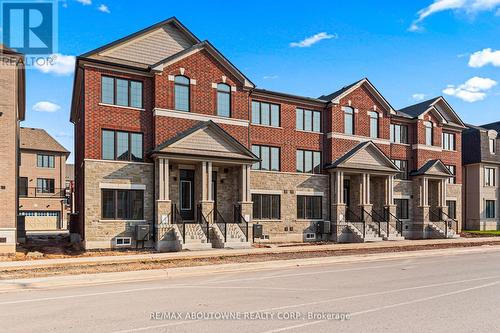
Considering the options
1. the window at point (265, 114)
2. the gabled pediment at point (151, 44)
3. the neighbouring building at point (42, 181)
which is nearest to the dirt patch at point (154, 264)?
the window at point (265, 114)

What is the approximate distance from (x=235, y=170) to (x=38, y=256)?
35.8 feet

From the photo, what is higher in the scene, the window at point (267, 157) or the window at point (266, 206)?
the window at point (267, 157)

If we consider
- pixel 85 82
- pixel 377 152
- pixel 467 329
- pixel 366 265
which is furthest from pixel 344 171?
pixel 467 329

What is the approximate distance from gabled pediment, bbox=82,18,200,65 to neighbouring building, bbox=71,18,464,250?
0.20 ft

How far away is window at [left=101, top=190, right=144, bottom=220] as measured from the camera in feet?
68.5

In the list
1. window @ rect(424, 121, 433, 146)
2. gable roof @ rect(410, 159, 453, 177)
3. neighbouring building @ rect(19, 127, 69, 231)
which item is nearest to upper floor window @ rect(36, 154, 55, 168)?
neighbouring building @ rect(19, 127, 69, 231)

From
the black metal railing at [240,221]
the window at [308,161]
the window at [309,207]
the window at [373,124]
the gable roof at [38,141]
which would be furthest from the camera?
the gable roof at [38,141]

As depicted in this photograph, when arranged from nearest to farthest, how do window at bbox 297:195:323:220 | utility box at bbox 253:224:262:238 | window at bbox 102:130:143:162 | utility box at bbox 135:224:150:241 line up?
utility box at bbox 135:224:150:241
window at bbox 102:130:143:162
utility box at bbox 253:224:262:238
window at bbox 297:195:323:220

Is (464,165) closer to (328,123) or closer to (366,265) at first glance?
(328,123)

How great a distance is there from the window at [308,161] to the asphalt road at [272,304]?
13.9 meters

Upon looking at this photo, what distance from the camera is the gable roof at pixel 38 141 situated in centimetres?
4822

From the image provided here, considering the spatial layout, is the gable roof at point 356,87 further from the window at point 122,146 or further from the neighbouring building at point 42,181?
the neighbouring building at point 42,181

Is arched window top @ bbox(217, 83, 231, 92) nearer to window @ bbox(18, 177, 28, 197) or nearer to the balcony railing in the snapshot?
the balcony railing

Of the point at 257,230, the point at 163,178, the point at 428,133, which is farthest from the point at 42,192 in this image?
the point at 428,133
